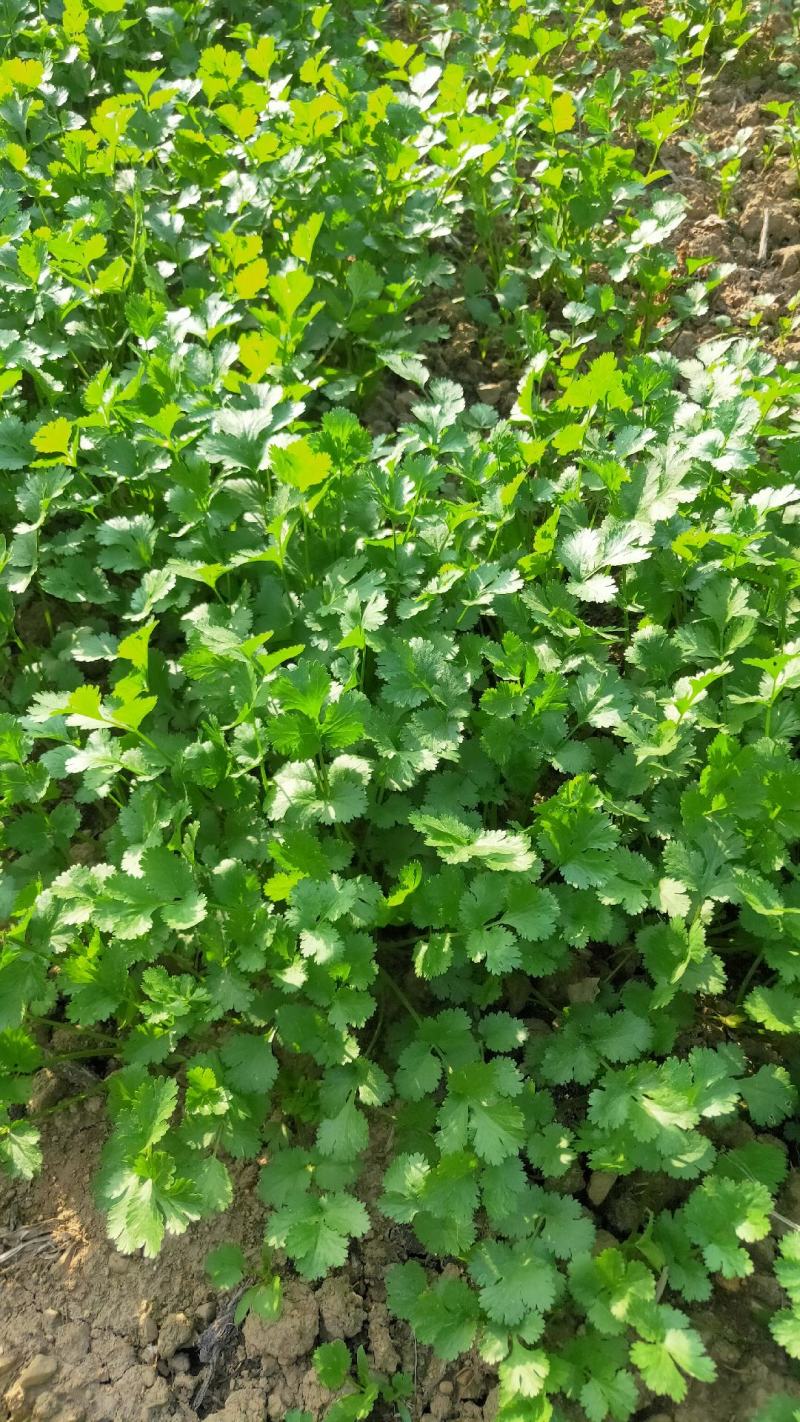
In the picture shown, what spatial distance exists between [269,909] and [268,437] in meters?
0.92

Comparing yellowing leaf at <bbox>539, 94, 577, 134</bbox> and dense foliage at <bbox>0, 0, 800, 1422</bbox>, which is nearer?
dense foliage at <bbox>0, 0, 800, 1422</bbox>

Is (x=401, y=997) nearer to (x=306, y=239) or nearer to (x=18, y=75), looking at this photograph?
(x=306, y=239)

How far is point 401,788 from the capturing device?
1.65m

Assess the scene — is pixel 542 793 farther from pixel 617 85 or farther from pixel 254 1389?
pixel 617 85

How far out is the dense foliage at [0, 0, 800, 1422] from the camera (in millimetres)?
1438

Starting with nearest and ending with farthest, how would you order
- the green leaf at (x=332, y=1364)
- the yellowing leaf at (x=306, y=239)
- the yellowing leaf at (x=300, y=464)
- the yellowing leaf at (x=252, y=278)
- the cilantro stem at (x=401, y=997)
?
the green leaf at (x=332, y=1364) < the cilantro stem at (x=401, y=997) < the yellowing leaf at (x=300, y=464) < the yellowing leaf at (x=252, y=278) < the yellowing leaf at (x=306, y=239)

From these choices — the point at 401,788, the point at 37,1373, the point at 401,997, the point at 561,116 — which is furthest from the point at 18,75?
the point at 37,1373

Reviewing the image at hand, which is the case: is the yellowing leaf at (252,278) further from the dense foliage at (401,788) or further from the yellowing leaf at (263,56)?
the yellowing leaf at (263,56)

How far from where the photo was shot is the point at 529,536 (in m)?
2.18

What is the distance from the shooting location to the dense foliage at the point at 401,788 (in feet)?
4.72

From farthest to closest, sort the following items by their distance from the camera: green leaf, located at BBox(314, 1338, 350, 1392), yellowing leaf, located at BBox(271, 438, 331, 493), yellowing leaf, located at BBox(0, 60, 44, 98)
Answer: yellowing leaf, located at BBox(0, 60, 44, 98) → yellowing leaf, located at BBox(271, 438, 331, 493) → green leaf, located at BBox(314, 1338, 350, 1392)

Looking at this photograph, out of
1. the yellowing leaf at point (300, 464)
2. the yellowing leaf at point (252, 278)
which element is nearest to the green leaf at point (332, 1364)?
the yellowing leaf at point (300, 464)

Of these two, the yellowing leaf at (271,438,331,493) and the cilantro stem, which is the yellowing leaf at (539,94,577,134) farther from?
the cilantro stem

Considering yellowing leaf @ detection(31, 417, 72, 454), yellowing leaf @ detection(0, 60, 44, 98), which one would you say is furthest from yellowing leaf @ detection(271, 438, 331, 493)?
yellowing leaf @ detection(0, 60, 44, 98)
